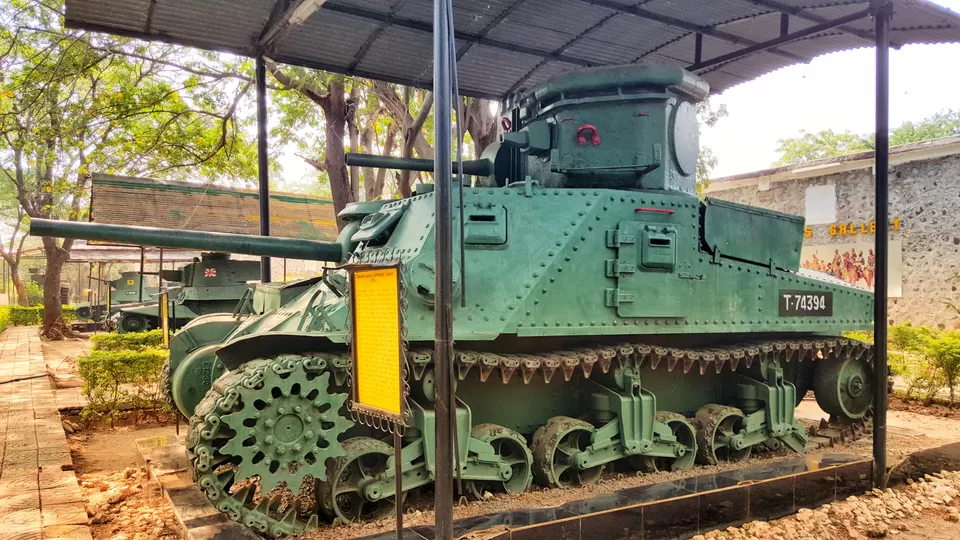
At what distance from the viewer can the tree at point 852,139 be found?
35650mm

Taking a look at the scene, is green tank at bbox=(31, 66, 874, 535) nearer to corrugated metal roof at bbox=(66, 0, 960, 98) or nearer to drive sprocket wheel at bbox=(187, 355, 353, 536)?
drive sprocket wheel at bbox=(187, 355, 353, 536)

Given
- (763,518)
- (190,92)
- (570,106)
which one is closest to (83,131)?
(190,92)

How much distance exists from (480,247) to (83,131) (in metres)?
10.1

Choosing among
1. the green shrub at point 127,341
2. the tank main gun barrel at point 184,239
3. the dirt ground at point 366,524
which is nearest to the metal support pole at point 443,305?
the dirt ground at point 366,524

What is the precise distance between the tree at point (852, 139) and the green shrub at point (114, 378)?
31883 mm

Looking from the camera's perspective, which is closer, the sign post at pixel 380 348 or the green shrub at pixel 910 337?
the sign post at pixel 380 348

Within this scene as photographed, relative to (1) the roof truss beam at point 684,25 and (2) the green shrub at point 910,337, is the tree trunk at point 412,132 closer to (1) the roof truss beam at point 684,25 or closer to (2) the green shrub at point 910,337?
(1) the roof truss beam at point 684,25

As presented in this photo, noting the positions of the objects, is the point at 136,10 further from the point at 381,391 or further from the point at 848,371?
the point at 848,371

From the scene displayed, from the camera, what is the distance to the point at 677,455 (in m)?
7.48

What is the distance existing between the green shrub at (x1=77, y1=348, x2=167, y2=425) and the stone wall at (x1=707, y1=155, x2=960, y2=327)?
54.9 ft

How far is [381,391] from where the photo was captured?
437cm

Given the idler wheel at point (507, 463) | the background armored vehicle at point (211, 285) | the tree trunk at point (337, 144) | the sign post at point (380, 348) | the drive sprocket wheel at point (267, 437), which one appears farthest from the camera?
the background armored vehicle at point (211, 285)

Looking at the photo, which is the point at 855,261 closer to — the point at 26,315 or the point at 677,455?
the point at 677,455

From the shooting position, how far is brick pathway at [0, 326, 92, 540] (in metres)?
5.75
